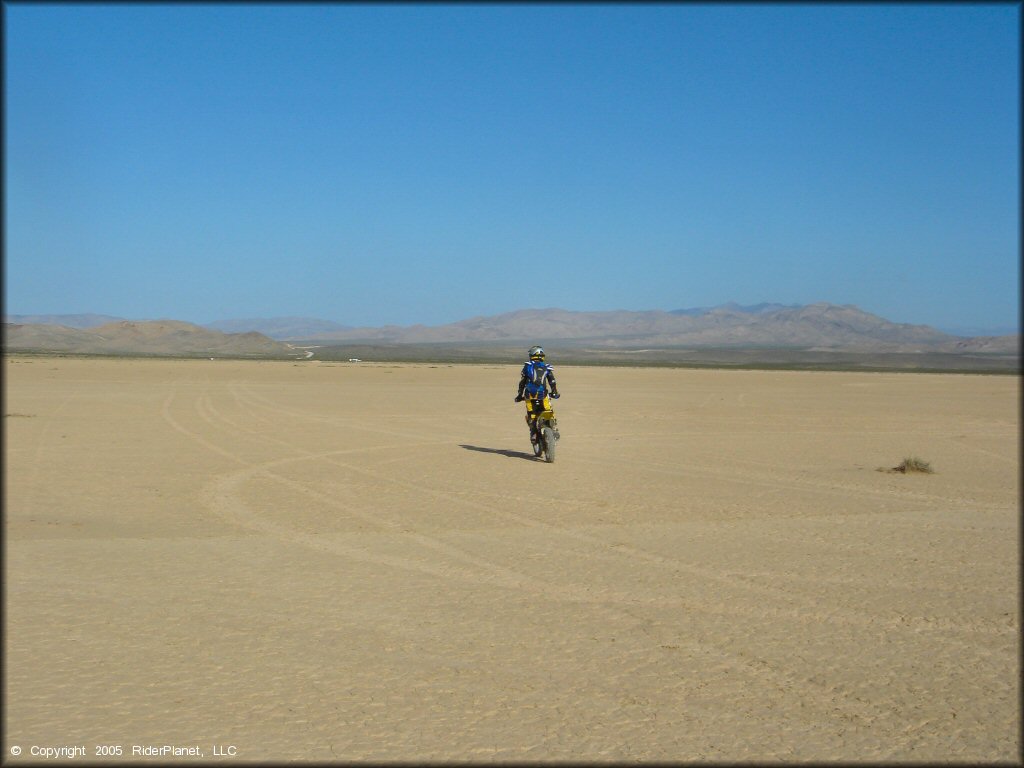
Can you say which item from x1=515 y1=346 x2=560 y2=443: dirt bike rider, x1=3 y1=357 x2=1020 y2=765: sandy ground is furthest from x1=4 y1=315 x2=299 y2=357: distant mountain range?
x1=3 y1=357 x2=1020 y2=765: sandy ground

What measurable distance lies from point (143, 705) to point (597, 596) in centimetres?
413

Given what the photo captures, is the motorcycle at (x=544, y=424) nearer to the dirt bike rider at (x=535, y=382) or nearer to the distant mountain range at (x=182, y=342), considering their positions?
the dirt bike rider at (x=535, y=382)

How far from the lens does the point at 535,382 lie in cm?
1833

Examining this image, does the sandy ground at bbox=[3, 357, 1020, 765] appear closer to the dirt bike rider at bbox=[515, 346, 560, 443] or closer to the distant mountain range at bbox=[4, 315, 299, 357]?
the dirt bike rider at bbox=[515, 346, 560, 443]

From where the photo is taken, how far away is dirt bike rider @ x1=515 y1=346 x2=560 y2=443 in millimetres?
18297

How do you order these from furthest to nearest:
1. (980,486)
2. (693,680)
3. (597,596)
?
(980,486) < (597,596) < (693,680)

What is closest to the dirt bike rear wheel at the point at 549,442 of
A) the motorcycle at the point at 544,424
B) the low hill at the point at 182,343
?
the motorcycle at the point at 544,424

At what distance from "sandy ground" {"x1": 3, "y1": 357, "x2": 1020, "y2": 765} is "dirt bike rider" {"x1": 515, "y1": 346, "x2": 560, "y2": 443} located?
115 centimetres

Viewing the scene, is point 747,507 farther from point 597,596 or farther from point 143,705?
point 143,705

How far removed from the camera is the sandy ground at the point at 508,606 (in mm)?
5672

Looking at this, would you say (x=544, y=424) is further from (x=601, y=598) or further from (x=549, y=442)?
(x=601, y=598)

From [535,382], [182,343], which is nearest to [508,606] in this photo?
[535,382]

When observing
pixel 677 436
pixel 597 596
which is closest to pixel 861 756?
pixel 597 596

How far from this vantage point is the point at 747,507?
1346 centimetres
